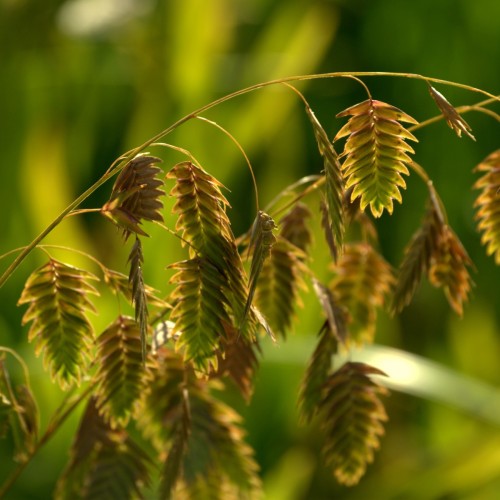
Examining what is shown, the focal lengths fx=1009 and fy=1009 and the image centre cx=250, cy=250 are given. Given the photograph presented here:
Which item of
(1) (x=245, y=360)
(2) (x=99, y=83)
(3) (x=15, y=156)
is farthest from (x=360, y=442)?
(2) (x=99, y=83)

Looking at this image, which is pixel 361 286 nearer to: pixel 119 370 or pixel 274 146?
pixel 119 370

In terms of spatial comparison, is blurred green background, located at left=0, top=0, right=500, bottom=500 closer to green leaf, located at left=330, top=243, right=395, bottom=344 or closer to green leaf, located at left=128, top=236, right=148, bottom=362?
green leaf, located at left=330, top=243, right=395, bottom=344

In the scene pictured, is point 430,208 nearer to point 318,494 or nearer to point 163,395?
point 163,395

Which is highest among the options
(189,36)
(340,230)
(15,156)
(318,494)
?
(340,230)

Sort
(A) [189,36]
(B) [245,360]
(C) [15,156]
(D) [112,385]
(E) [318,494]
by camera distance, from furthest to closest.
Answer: (C) [15,156]
(A) [189,36]
(E) [318,494]
(B) [245,360]
(D) [112,385]

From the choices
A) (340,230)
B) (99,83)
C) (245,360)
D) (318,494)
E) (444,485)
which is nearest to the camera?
(340,230)

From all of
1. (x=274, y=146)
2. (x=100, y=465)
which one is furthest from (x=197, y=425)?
(x=274, y=146)

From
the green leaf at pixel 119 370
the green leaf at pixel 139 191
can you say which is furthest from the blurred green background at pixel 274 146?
the green leaf at pixel 139 191
